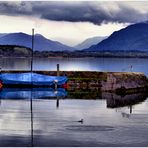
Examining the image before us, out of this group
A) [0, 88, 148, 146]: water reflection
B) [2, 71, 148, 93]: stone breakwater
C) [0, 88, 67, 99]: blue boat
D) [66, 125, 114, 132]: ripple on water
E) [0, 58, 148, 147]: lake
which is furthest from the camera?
[2, 71, 148, 93]: stone breakwater

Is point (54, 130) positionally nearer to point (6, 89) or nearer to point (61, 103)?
point (61, 103)

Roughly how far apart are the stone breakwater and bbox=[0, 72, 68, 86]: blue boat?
1.78 meters

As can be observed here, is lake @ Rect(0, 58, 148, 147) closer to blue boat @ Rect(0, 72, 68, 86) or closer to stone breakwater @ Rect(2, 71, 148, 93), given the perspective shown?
stone breakwater @ Rect(2, 71, 148, 93)

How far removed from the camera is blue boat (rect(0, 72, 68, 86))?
78.1 meters

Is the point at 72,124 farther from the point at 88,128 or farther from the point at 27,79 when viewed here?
the point at 27,79

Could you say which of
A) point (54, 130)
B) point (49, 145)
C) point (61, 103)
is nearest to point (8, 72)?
point (61, 103)

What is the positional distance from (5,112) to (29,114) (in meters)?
2.02

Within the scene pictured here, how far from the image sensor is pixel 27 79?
258 ft

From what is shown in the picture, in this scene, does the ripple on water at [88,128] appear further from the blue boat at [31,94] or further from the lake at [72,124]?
the blue boat at [31,94]

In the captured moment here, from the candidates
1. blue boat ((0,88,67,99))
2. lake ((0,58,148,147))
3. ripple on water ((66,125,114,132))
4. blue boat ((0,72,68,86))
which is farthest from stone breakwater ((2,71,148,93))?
ripple on water ((66,125,114,132))

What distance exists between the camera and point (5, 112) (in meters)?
42.4

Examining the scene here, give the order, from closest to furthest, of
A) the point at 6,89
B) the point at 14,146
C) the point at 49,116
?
the point at 14,146 → the point at 49,116 → the point at 6,89

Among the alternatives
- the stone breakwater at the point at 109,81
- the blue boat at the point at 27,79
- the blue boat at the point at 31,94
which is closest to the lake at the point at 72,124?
the blue boat at the point at 31,94

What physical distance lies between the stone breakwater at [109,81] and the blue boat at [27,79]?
1779 mm
